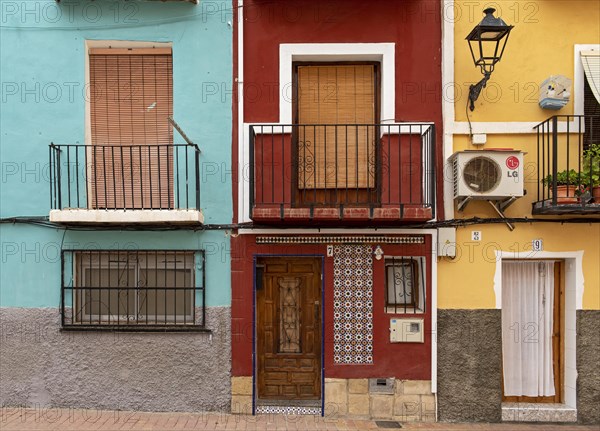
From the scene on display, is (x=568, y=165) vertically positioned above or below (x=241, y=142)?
below

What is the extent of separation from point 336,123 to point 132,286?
3526 mm

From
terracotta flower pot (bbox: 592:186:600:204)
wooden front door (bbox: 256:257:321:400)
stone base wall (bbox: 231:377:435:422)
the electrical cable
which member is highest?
terracotta flower pot (bbox: 592:186:600:204)

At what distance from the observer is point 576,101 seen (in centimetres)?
642

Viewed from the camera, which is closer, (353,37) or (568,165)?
(568,165)

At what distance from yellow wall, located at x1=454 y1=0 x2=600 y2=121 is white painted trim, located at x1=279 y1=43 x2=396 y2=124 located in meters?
0.87

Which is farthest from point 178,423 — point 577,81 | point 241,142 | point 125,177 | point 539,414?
point 577,81

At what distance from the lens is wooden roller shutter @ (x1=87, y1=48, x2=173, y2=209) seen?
21.9 feet

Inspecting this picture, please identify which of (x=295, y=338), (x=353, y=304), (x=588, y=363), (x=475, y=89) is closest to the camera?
(x=475, y=89)

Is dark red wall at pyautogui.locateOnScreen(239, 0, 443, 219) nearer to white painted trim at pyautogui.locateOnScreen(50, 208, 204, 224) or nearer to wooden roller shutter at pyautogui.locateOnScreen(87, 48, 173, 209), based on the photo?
white painted trim at pyautogui.locateOnScreen(50, 208, 204, 224)

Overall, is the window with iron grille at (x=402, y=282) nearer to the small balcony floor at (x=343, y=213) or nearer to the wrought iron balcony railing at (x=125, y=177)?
the small balcony floor at (x=343, y=213)

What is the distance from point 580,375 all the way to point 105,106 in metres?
7.22

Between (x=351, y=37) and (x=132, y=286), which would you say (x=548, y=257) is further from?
(x=132, y=286)

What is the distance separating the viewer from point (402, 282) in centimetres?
664

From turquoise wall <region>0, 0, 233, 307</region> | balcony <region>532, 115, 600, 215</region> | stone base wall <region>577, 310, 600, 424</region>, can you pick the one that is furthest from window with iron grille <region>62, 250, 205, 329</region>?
stone base wall <region>577, 310, 600, 424</region>
